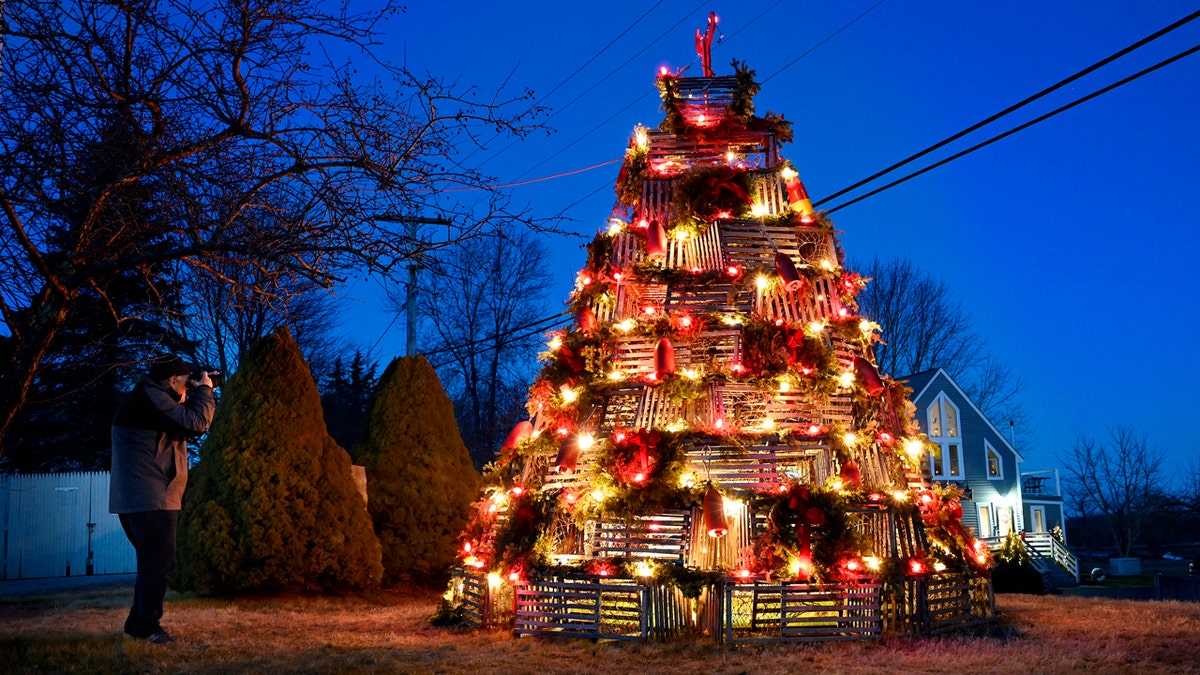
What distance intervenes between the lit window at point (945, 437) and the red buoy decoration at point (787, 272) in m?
18.2

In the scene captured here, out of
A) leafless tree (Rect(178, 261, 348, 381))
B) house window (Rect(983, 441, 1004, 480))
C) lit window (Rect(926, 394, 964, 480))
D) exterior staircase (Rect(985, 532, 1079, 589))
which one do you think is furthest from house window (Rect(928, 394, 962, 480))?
leafless tree (Rect(178, 261, 348, 381))

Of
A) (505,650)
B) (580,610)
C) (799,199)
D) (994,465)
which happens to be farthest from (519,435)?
(994,465)

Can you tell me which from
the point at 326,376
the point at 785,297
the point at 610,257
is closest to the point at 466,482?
the point at 610,257

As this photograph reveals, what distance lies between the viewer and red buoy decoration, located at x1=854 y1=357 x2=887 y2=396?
339 inches

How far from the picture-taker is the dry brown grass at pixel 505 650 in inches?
233

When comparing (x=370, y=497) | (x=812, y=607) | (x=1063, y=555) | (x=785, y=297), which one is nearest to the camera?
(x=812, y=607)

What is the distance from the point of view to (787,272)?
8461 millimetres

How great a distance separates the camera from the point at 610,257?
30.5ft

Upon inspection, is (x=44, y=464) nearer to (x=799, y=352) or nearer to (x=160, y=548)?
(x=160, y=548)

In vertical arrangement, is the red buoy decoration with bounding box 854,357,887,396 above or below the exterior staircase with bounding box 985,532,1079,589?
above

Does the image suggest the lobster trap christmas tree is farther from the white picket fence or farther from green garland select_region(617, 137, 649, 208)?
the white picket fence

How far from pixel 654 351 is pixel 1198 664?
176 inches

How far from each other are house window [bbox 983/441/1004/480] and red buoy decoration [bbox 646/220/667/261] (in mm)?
20711

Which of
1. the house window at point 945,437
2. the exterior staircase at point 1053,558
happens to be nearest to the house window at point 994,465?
the house window at point 945,437
